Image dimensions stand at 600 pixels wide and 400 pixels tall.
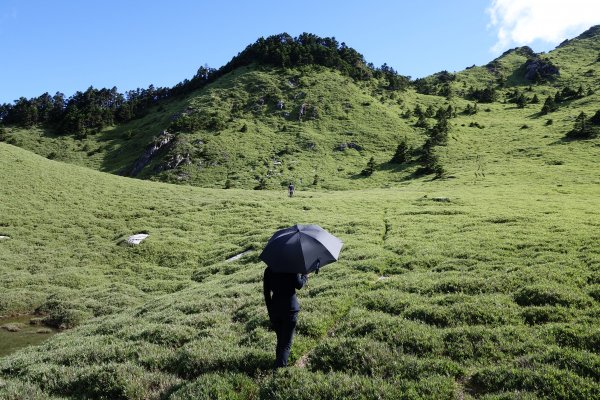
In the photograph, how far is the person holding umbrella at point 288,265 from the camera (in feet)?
28.5

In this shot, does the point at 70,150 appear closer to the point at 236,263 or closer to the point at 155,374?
the point at 236,263

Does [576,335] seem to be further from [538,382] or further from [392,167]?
[392,167]

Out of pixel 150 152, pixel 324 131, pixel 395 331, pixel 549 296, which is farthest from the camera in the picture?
pixel 324 131

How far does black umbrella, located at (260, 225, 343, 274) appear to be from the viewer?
340 inches

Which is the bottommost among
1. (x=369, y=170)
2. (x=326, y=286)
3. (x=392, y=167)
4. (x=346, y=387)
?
(x=326, y=286)

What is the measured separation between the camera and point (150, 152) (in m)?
103

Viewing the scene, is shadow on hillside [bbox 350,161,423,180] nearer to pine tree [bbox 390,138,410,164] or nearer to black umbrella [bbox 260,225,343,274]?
pine tree [bbox 390,138,410,164]

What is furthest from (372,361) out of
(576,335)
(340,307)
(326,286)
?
(326,286)

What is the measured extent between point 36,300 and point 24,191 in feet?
93.5

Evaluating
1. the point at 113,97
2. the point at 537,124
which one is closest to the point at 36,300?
the point at 537,124

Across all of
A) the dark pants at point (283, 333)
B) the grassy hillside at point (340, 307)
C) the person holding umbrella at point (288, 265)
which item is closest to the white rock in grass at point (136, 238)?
the grassy hillside at point (340, 307)

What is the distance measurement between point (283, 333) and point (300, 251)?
2.23 m

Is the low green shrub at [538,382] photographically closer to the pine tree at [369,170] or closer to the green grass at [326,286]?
the green grass at [326,286]

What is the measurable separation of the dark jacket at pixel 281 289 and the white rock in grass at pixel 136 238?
28.0 metres
